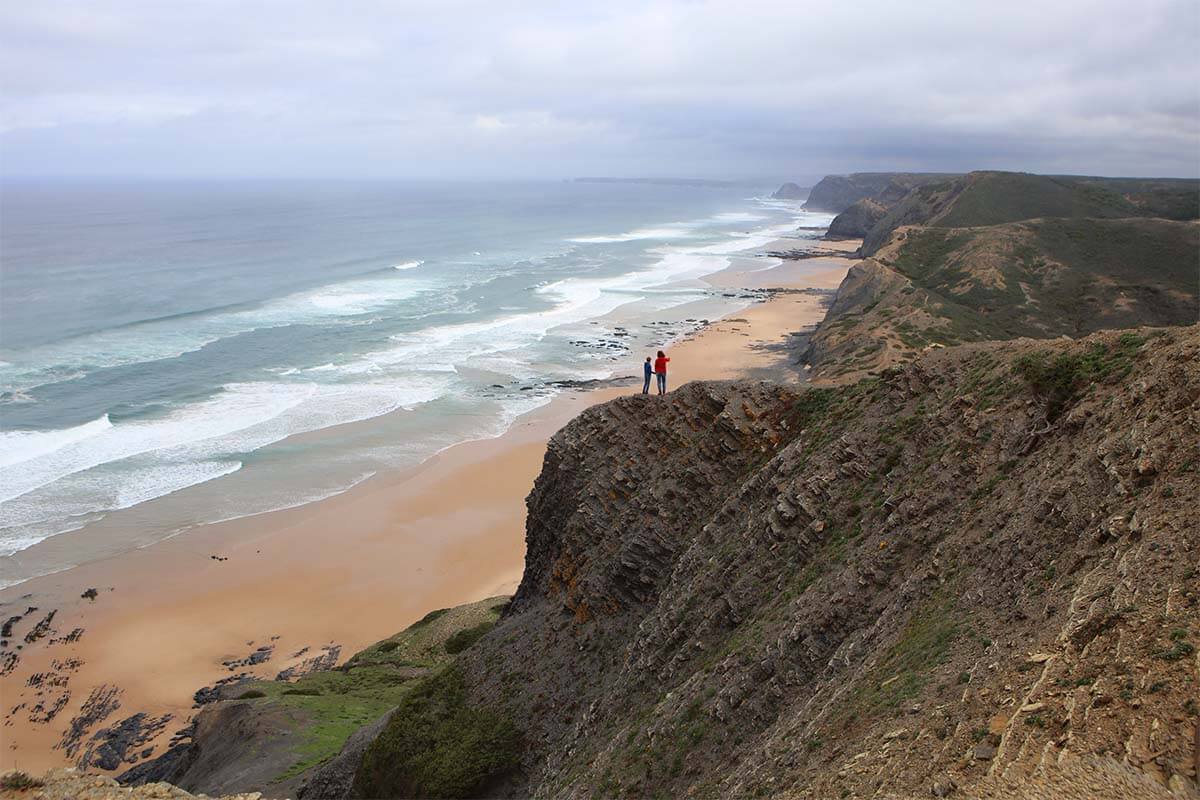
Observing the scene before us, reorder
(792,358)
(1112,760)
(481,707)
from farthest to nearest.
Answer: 1. (792,358)
2. (481,707)
3. (1112,760)

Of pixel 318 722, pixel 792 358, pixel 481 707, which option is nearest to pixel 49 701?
pixel 318 722

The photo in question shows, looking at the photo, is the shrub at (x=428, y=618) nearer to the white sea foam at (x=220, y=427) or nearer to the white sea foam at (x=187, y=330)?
the white sea foam at (x=220, y=427)

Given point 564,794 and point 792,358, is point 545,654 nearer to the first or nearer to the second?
point 564,794

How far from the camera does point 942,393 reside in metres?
17.5

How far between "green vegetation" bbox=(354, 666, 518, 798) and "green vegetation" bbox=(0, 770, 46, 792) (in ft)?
25.0

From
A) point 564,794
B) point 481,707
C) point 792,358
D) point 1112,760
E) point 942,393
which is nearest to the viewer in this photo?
point 1112,760

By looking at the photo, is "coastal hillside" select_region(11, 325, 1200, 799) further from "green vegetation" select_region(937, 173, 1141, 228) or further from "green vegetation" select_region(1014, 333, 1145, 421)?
"green vegetation" select_region(937, 173, 1141, 228)

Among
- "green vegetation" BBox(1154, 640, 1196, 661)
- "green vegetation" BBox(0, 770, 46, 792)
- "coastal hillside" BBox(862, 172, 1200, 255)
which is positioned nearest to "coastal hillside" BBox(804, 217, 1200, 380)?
"coastal hillside" BBox(862, 172, 1200, 255)

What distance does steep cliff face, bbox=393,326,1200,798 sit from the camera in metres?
8.78

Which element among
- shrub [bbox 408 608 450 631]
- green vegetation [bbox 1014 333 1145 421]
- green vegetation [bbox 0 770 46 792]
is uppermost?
green vegetation [bbox 1014 333 1145 421]

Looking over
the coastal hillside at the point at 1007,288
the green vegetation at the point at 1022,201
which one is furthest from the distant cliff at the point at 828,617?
the green vegetation at the point at 1022,201

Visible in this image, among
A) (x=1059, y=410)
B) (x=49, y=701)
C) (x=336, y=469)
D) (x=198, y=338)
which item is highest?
(x=1059, y=410)

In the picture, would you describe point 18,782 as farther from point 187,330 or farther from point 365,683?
point 187,330

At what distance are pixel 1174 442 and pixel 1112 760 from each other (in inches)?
239
